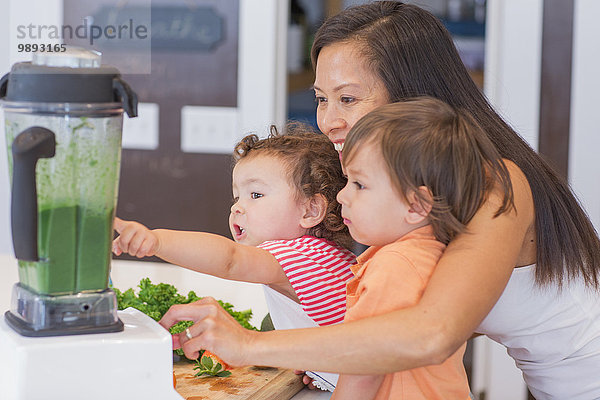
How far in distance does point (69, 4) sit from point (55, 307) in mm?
2476

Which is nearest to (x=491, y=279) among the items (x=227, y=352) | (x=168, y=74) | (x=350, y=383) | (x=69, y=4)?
(x=350, y=383)

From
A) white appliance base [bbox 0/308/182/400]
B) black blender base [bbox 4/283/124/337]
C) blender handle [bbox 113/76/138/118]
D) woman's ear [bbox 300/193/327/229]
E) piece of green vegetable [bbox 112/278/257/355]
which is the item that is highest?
blender handle [bbox 113/76/138/118]

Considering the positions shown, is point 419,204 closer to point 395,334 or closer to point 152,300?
point 395,334

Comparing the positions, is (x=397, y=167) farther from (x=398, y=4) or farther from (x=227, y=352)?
(x=398, y=4)

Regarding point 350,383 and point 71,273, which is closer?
point 71,273

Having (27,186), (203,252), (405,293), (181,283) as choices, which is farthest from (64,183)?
(181,283)

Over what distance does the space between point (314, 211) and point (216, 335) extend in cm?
46

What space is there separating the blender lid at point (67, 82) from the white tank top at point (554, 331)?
699 millimetres

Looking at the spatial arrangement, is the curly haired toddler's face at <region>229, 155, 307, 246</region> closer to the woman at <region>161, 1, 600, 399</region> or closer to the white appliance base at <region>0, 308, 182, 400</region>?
the woman at <region>161, 1, 600, 399</region>

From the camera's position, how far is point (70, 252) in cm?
91

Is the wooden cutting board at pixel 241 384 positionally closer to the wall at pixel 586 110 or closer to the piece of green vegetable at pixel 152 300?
the piece of green vegetable at pixel 152 300

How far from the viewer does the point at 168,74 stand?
10.0 ft

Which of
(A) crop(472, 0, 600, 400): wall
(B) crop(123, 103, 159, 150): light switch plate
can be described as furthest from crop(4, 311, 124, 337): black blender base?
(B) crop(123, 103, 159, 150): light switch plate

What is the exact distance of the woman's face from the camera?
50.1 inches
